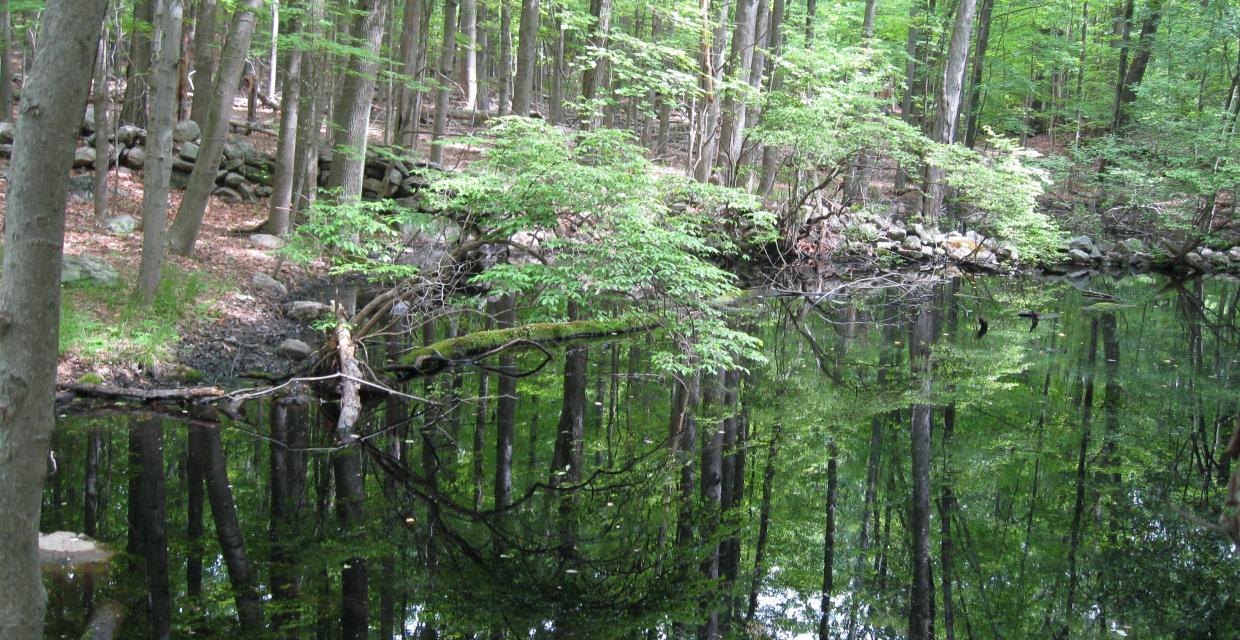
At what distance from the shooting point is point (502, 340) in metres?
11.1

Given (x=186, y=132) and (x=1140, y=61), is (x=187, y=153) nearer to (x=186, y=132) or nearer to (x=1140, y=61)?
(x=186, y=132)

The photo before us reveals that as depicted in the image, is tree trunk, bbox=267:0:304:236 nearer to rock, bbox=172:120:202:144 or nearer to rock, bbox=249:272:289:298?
rock, bbox=249:272:289:298

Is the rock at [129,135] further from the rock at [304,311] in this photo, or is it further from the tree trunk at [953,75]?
the tree trunk at [953,75]

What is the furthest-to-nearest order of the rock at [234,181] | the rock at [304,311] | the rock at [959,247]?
1. the rock at [959,247]
2. the rock at [234,181]
3. the rock at [304,311]

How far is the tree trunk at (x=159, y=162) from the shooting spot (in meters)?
9.50

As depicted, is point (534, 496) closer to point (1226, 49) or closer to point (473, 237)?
point (473, 237)

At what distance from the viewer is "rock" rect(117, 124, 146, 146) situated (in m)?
15.9

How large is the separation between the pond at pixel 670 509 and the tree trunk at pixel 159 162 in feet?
7.74

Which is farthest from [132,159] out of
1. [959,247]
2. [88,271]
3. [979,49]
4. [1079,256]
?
[1079,256]

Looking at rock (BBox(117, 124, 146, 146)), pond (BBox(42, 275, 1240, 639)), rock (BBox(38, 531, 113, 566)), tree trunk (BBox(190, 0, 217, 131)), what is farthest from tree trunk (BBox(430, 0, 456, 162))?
rock (BBox(38, 531, 113, 566))

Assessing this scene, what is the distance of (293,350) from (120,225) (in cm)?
444

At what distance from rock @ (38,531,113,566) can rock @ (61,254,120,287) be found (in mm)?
5205

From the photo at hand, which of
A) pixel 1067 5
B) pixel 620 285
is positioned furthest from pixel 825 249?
pixel 1067 5

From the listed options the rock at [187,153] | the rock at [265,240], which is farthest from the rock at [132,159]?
the rock at [265,240]
